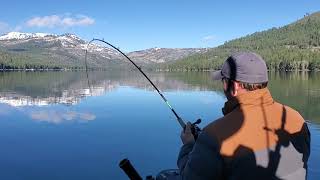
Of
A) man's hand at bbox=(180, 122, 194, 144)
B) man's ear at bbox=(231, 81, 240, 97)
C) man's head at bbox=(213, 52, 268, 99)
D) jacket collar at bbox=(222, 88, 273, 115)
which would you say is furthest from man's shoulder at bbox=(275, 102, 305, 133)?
man's hand at bbox=(180, 122, 194, 144)

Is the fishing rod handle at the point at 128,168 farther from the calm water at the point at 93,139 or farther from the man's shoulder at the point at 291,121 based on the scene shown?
the calm water at the point at 93,139

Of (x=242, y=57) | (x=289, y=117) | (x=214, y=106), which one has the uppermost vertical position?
(x=242, y=57)

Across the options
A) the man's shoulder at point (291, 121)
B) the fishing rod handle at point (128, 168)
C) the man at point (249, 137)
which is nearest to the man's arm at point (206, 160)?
the man at point (249, 137)

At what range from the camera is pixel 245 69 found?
12.2 ft

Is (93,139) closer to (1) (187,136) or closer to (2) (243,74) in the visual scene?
(1) (187,136)

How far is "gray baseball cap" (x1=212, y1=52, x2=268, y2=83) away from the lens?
371cm

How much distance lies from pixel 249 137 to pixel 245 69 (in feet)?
1.92

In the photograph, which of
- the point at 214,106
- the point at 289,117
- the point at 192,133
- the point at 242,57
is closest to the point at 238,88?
the point at 242,57

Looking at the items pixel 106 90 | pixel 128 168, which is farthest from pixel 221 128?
pixel 106 90

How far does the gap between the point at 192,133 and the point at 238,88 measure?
962 millimetres

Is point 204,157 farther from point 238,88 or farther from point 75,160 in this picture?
point 75,160

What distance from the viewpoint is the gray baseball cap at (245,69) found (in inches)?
146

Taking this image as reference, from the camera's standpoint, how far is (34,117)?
1118 inches

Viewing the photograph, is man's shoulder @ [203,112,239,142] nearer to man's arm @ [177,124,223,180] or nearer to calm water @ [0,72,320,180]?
man's arm @ [177,124,223,180]
